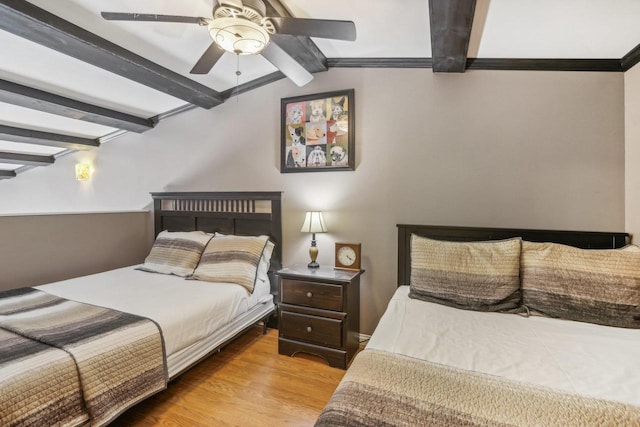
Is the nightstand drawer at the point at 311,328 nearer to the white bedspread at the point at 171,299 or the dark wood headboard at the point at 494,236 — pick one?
the white bedspread at the point at 171,299

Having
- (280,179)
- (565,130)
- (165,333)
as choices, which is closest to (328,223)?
(280,179)

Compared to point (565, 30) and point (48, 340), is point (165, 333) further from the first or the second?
point (565, 30)

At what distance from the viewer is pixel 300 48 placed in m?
2.43

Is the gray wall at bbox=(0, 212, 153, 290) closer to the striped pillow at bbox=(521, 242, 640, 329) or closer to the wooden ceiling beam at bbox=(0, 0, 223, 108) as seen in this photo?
the wooden ceiling beam at bbox=(0, 0, 223, 108)

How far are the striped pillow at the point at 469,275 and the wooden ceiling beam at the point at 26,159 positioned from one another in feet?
19.0

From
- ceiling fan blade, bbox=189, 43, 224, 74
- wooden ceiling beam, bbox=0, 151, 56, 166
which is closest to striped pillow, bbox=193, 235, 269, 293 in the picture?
ceiling fan blade, bbox=189, 43, 224, 74

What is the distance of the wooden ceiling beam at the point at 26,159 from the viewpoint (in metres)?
4.54

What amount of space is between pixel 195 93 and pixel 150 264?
5.84 ft

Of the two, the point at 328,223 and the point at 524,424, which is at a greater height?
the point at 328,223

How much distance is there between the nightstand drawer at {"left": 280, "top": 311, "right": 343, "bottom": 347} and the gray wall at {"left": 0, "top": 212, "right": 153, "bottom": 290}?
2.22 metres

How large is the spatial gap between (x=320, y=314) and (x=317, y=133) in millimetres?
1637

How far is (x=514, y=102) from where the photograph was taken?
2.35 m

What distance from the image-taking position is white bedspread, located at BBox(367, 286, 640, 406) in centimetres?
124

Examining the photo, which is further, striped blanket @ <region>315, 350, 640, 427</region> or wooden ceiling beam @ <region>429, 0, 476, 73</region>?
wooden ceiling beam @ <region>429, 0, 476, 73</region>
